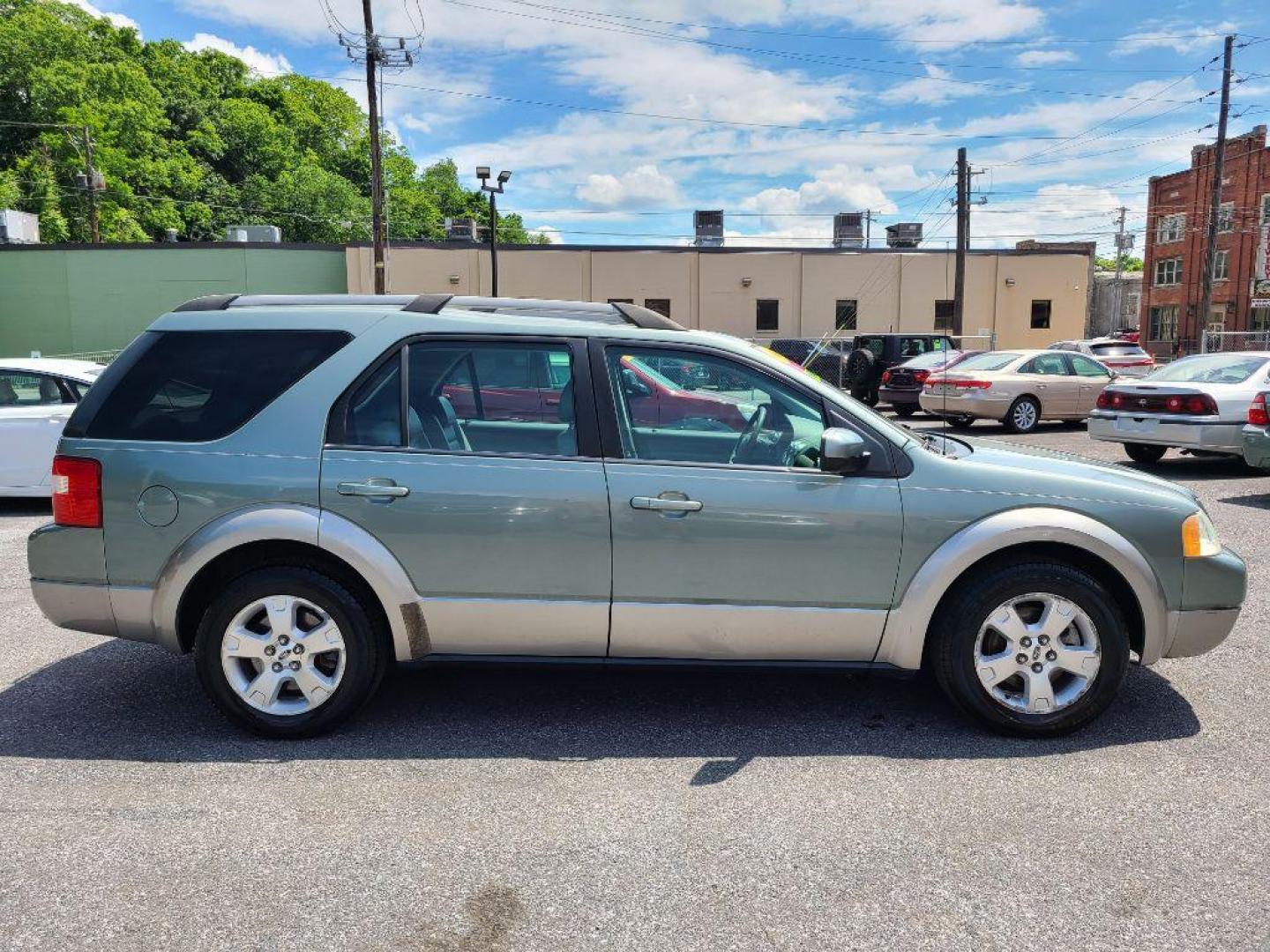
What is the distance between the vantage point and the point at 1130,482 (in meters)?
4.02

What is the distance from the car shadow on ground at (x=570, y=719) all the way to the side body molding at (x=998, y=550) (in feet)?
1.38

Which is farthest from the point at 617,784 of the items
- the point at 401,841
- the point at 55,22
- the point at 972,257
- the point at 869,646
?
the point at 55,22

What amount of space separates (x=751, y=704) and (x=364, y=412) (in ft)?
6.95

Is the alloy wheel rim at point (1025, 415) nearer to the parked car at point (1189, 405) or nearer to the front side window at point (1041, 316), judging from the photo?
the parked car at point (1189, 405)

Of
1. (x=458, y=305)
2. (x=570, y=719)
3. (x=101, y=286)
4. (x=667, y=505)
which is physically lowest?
(x=570, y=719)

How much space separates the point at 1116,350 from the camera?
30188 mm

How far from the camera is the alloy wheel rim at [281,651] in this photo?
12.5ft

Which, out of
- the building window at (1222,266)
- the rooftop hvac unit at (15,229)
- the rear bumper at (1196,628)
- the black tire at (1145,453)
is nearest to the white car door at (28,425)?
the rear bumper at (1196,628)

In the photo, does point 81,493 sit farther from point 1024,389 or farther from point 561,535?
point 1024,389

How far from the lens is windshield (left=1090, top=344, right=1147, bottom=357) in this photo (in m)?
29.3

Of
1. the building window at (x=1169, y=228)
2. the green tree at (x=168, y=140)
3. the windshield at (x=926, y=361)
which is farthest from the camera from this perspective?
the green tree at (x=168, y=140)

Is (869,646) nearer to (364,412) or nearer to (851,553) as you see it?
(851,553)

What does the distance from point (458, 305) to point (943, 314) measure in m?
39.2

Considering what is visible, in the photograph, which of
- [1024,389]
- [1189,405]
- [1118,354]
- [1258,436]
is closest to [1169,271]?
[1118,354]
